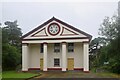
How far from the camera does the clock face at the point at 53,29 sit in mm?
45719

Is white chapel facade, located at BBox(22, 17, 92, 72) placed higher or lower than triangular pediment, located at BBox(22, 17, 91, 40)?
lower

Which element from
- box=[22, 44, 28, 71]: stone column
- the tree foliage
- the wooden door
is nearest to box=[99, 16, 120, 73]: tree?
the tree foliage

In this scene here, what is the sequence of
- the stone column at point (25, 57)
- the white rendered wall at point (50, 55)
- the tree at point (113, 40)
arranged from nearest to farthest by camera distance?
the tree at point (113, 40) → the stone column at point (25, 57) → the white rendered wall at point (50, 55)

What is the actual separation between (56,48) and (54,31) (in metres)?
3.36

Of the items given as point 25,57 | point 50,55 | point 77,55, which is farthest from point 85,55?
point 25,57

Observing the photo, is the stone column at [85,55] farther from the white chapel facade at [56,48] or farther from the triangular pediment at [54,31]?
the triangular pediment at [54,31]

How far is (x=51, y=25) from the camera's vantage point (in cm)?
4625

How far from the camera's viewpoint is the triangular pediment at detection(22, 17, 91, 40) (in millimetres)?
45031

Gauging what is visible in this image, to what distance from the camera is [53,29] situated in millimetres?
45969

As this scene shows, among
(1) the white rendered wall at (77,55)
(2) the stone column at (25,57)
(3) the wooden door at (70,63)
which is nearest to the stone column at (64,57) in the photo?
(3) the wooden door at (70,63)

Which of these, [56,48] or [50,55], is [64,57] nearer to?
[56,48]

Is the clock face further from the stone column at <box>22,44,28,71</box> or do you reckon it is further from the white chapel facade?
the stone column at <box>22,44,28,71</box>

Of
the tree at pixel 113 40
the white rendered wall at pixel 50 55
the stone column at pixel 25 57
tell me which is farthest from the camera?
the white rendered wall at pixel 50 55

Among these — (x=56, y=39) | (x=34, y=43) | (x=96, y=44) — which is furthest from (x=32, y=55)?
(x=96, y=44)
